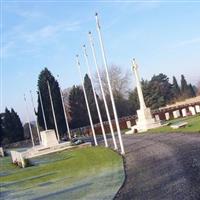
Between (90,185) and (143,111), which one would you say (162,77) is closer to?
(143,111)

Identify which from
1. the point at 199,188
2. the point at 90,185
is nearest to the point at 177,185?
the point at 199,188

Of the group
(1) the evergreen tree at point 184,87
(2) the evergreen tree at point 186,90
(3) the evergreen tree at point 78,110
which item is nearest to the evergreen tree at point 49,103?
(3) the evergreen tree at point 78,110

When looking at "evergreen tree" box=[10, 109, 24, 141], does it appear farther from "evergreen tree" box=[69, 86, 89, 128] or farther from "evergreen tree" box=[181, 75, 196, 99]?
"evergreen tree" box=[181, 75, 196, 99]

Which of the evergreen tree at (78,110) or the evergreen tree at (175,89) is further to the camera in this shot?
the evergreen tree at (175,89)

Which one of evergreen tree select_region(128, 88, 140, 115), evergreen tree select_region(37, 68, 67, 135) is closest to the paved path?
evergreen tree select_region(37, 68, 67, 135)

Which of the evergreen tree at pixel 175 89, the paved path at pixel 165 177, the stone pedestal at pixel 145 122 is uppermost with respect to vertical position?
the evergreen tree at pixel 175 89

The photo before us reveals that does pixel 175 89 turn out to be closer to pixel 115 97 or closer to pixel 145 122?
pixel 115 97

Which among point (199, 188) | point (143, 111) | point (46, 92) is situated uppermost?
point (46, 92)

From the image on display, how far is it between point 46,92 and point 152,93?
22.5 metres

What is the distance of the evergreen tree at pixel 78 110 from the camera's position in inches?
3396

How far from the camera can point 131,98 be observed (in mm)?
93750

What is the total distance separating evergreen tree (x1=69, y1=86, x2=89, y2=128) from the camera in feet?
283

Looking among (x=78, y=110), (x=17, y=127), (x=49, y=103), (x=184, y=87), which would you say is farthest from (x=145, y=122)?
(x=184, y=87)

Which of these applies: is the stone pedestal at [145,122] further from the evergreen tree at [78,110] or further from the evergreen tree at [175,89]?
the evergreen tree at [175,89]
